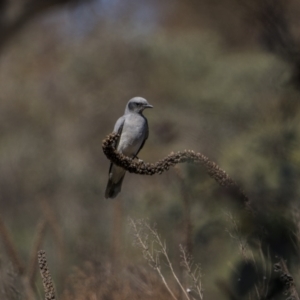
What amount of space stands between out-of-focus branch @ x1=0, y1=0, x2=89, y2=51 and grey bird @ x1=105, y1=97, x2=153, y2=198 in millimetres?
868

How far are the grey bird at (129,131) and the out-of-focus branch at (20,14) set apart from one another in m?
0.87

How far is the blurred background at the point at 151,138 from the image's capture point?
266cm

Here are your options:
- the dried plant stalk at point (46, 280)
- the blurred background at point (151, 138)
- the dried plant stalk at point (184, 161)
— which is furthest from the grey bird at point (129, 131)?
the dried plant stalk at point (46, 280)

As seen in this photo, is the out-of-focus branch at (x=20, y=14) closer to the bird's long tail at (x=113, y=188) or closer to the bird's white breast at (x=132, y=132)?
the bird's white breast at (x=132, y=132)

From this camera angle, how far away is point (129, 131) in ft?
14.5

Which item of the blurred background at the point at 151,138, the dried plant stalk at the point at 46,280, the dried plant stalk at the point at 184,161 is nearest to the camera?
the dried plant stalk at the point at 46,280

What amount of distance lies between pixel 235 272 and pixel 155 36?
39.9 feet

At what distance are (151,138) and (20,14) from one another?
12.0 feet

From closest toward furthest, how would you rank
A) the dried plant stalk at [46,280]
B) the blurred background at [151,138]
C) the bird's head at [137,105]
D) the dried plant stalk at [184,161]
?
the dried plant stalk at [46,280], the dried plant stalk at [184,161], the blurred background at [151,138], the bird's head at [137,105]

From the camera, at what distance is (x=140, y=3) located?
13.6 meters

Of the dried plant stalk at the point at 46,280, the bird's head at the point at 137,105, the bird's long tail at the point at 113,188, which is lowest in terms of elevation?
the dried plant stalk at the point at 46,280

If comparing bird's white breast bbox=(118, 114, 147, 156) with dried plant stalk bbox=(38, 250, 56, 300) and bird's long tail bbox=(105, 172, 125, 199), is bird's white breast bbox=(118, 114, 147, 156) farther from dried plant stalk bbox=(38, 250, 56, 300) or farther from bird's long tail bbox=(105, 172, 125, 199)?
dried plant stalk bbox=(38, 250, 56, 300)

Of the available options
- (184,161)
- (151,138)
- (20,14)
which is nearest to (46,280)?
(184,161)

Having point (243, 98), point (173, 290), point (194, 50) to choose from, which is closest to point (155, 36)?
point (194, 50)
